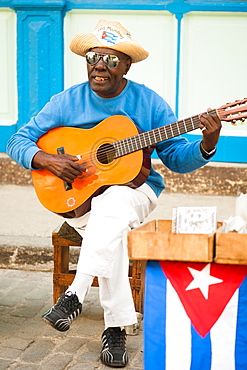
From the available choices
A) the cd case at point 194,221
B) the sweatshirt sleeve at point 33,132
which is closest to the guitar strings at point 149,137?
the sweatshirt sleeve at point 33,132

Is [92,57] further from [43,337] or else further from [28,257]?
[28,257]

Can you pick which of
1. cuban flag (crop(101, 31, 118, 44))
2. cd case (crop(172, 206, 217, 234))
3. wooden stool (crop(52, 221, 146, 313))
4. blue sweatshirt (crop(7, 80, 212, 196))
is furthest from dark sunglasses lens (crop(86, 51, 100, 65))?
cd case (crop(172, 206, 217, 234))

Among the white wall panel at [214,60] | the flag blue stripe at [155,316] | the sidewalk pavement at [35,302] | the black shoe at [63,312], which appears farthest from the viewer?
the white wall panel at [214,60]

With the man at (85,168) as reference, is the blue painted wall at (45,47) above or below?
above

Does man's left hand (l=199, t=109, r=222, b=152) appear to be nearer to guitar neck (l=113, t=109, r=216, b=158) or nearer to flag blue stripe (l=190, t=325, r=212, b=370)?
guitar neck (l=113, t=109, r=216, b=158)

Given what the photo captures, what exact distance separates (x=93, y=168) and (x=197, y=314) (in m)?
1.28

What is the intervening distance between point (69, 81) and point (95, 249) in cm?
345

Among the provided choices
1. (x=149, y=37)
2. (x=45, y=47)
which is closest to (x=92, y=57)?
(x=149, y=37)

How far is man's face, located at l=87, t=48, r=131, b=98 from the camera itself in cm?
333

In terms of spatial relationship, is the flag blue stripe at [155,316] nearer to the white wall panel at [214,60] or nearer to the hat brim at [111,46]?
the hat brim at [111,46]

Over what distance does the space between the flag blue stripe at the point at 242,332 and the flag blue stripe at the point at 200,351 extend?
104mm

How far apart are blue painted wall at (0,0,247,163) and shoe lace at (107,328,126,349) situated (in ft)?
9.93

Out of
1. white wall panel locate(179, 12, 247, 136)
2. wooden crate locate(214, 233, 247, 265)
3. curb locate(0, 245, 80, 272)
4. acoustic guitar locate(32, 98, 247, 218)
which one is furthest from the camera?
white wall panel locate(179, 12, 247, 136)

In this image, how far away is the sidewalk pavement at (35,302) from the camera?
3086 mm
